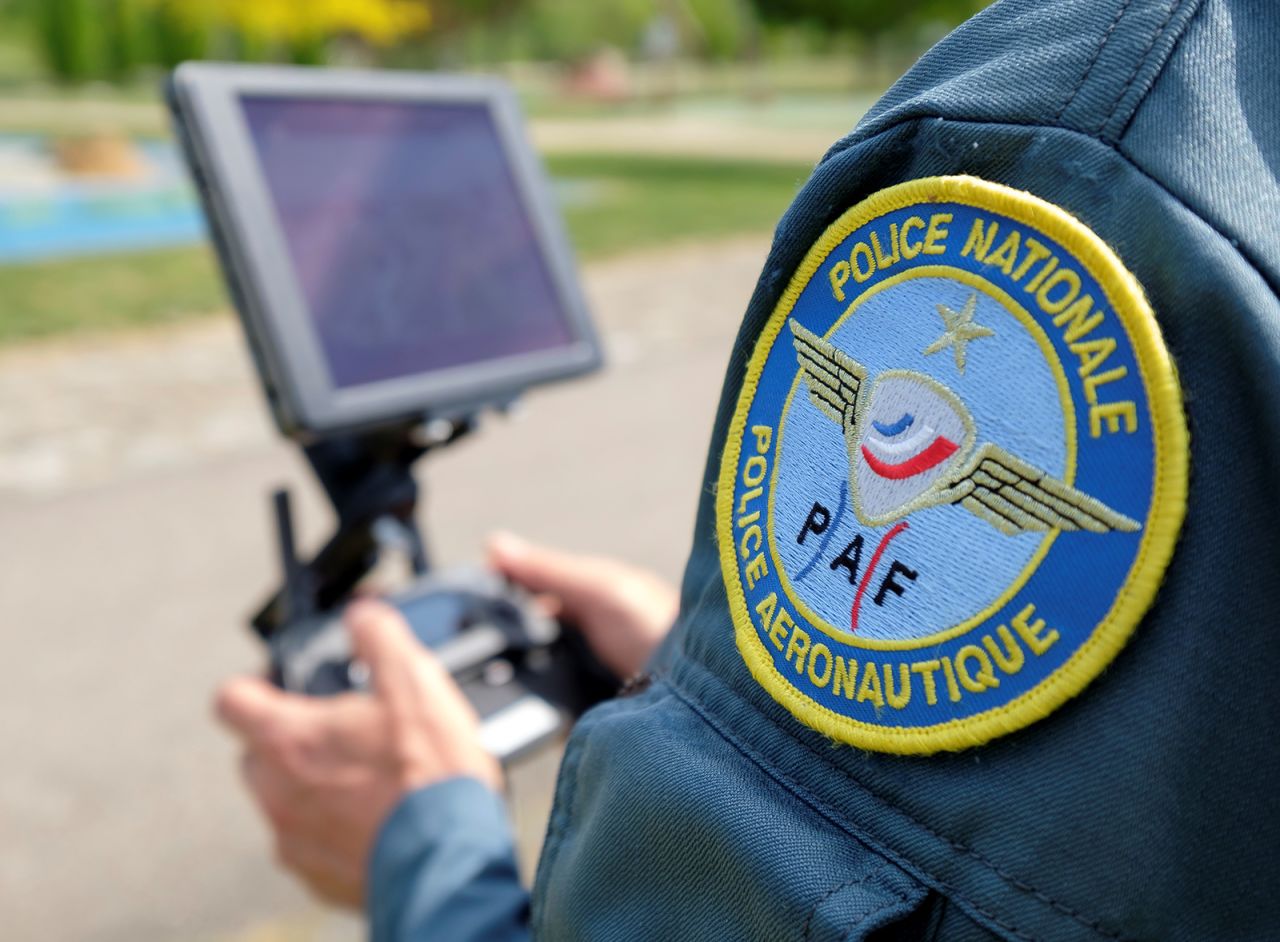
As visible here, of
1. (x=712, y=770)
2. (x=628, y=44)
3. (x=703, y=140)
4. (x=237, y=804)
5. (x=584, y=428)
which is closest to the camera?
(x=712, y=770)

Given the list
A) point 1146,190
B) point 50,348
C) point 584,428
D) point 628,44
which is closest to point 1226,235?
point 1146,190

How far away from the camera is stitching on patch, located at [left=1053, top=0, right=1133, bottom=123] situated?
46cm

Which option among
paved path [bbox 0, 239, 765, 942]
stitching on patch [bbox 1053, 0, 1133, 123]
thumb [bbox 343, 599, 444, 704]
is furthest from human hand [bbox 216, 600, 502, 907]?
paved path [bbox 0, 239, 765, 942]

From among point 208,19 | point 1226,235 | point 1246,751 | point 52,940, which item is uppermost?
point 208,19

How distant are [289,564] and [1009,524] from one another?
3.15 feet

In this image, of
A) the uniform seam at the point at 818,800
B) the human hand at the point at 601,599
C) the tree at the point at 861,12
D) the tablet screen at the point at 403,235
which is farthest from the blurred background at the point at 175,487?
the tree at the point at 861,12

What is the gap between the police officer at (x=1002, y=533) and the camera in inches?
16.6

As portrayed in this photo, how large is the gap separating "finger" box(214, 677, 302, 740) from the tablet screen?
0.29 meters

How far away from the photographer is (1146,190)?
17.3 inches

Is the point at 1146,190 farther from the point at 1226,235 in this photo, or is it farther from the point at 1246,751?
the point at 1246,751

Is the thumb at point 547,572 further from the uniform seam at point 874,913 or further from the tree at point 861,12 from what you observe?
the tree at point 861,12

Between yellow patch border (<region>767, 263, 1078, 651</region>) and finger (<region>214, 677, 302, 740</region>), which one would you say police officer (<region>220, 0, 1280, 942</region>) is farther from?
finger (<region>214, 677, 302, 740</region>)

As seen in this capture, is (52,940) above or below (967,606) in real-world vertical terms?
below

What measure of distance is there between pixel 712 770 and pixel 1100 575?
199 mm
